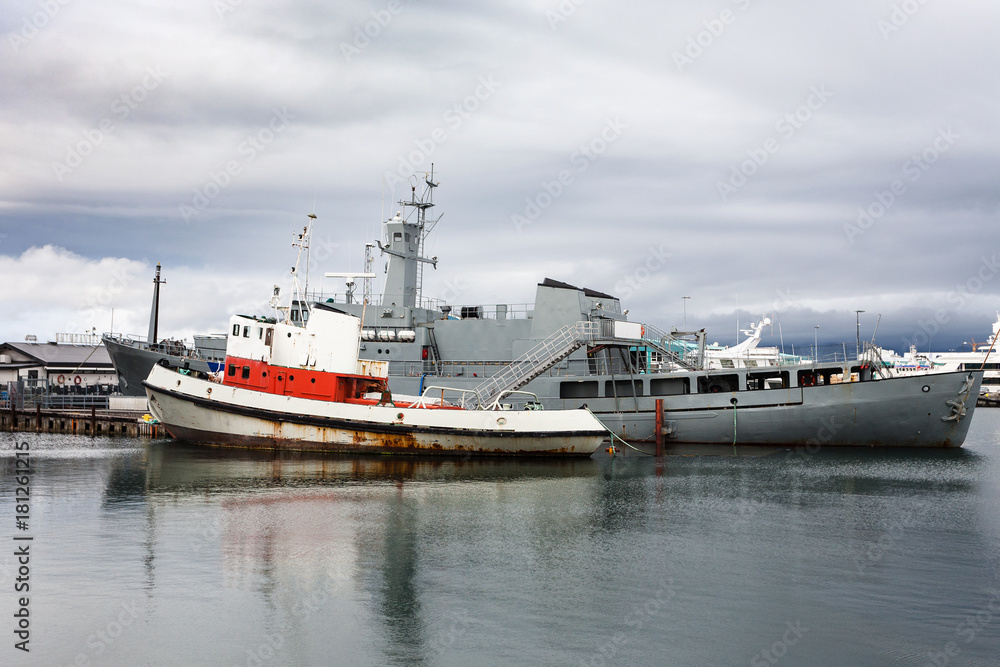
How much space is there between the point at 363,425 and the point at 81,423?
21.0 meters

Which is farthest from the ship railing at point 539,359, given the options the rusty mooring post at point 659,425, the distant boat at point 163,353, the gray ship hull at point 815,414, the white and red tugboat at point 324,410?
the distant boat at point 163,353

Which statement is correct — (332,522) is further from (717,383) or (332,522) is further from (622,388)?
(717,383)

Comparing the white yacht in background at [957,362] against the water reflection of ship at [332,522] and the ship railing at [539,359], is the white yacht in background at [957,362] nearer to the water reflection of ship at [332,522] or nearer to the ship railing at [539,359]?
the ship railing at [539,359]

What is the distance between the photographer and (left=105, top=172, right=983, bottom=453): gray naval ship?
97.9 ft

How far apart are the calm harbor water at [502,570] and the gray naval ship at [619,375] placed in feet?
23.1

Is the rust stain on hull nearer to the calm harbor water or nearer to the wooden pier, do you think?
the calm harbor water

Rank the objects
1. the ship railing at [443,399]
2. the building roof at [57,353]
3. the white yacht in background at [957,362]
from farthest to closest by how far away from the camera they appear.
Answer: the white yacht in background at [957,362]
the building roof at [57,353]
the ship railing at [443,399]

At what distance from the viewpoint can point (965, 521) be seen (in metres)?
16.9

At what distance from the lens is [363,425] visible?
28.1 meters

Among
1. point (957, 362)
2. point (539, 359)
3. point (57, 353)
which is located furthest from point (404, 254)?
point (957, 362)

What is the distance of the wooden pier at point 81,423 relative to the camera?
3788 centimetres

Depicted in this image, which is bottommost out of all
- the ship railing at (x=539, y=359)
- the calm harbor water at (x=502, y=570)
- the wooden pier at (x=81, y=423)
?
the calm harbor water at (x=502, y=570)

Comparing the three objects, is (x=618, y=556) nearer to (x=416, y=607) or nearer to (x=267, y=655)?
(x=416, y=607)

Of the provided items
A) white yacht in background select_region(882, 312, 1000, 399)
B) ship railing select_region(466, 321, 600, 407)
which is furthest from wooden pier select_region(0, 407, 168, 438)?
white yacht in background select_region(882, 312, 1000, 399)
